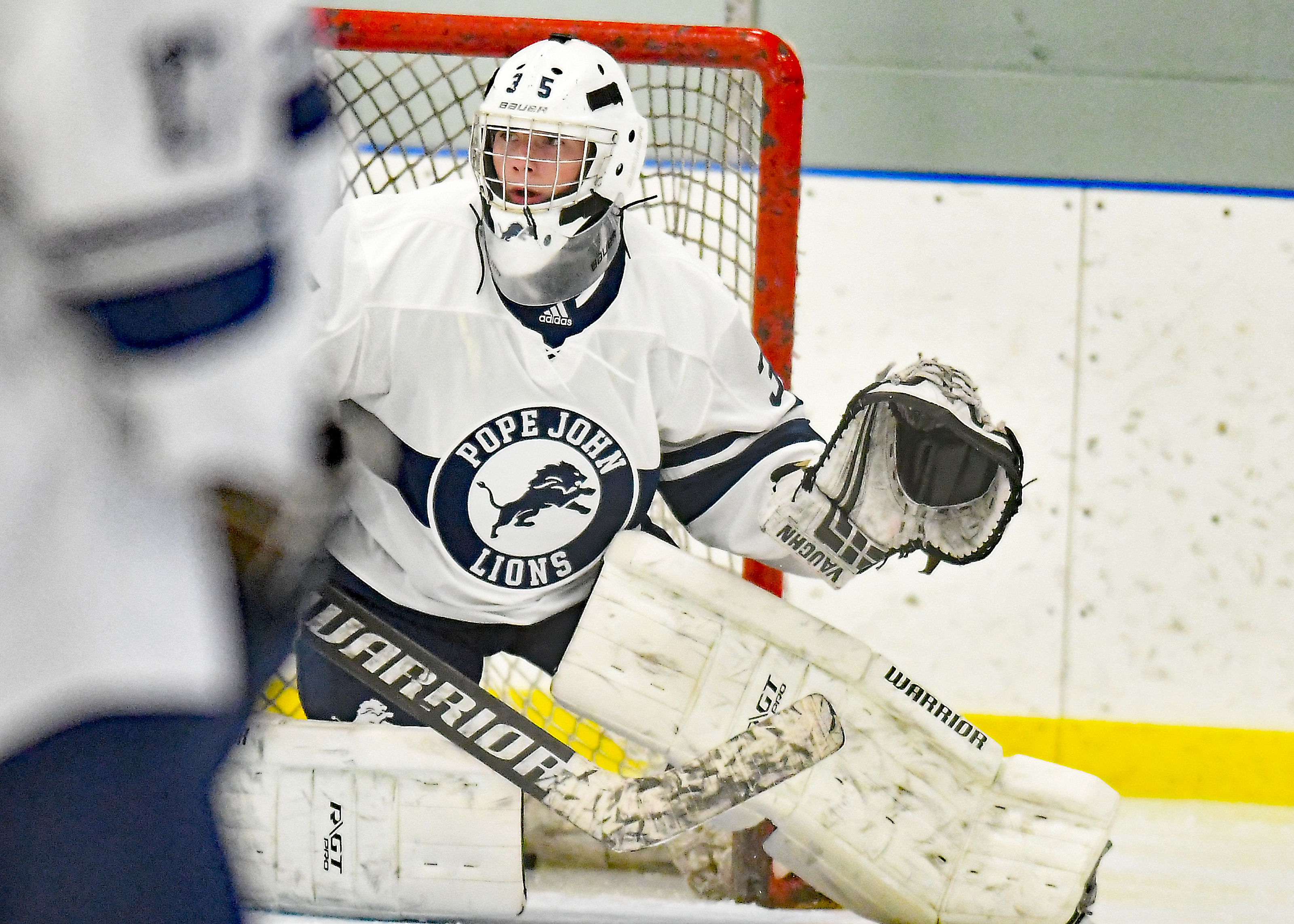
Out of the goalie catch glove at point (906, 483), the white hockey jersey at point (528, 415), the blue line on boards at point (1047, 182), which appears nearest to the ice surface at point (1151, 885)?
the white hockey jersey at point (528, 415)

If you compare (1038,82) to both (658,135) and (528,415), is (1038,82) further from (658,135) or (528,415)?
(528,415)

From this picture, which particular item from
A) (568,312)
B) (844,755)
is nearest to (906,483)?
(844,755)

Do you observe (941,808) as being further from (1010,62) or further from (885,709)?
(1010,62)

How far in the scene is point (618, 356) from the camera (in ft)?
5.21

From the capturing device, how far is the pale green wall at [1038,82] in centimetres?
220

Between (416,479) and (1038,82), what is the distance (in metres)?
1.46

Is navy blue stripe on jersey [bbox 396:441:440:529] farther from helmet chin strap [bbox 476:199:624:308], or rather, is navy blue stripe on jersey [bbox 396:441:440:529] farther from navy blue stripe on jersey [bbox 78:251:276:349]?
navy blue stripe on jersey [bbox 78:251:276:349]

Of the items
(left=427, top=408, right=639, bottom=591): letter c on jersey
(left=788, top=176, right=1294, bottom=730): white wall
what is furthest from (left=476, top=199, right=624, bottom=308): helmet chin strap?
(left=788, top=176, right=1294, bottom=730): white wall

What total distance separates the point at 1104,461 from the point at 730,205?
3.11 ft

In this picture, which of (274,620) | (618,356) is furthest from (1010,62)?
(274,620)

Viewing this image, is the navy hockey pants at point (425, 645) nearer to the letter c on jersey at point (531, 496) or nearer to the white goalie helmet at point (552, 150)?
the letter c on jersey at point (531, 496)

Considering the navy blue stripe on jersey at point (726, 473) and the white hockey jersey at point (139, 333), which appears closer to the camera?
the white hockey jersey at point (139, 333)

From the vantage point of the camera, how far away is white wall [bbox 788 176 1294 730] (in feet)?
7.23

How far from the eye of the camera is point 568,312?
1563 millimetres
